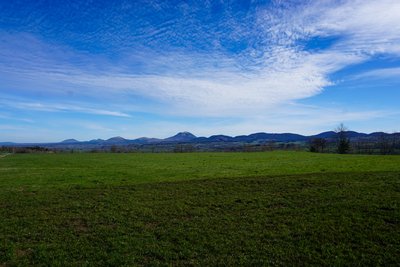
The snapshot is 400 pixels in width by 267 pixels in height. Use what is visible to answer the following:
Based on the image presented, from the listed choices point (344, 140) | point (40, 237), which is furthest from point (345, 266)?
point (344, 140)

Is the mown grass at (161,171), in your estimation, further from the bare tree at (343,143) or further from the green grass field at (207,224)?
the bare tree at (343,143)

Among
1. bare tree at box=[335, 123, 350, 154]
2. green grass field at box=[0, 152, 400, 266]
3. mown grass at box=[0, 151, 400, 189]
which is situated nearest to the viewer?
green grass field at box=[0, 152, 400, 266]

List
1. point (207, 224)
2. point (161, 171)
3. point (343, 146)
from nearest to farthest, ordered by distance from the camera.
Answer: point (207, 224)
point (161, 171)
point (343, 146)

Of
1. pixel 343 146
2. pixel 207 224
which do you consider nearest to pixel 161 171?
pixel 207 224

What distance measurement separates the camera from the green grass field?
9.88m

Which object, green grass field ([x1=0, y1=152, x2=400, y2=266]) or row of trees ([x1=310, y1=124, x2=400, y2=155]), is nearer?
green grass field ([x1=0, y1=152, x2=400, y2=266])

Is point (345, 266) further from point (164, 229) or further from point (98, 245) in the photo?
point (98, 245)

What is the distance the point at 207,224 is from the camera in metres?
13.1

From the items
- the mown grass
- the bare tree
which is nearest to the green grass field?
the mown grass

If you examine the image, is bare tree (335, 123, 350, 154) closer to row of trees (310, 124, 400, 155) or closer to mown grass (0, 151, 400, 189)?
row of trees (310, 124, 400, 155)

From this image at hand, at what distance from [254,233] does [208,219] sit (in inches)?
101

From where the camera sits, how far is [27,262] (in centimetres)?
955

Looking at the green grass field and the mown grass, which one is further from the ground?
the mown grass

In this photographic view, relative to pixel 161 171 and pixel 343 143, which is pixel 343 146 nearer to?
pixel 343 143
